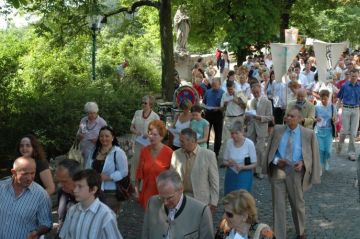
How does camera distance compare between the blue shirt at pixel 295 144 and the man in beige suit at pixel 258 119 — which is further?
the man in beige suit at pixel 258 119

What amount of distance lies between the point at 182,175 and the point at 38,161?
5.28ft

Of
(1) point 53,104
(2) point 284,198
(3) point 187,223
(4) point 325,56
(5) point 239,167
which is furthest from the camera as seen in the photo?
(4) point 325,56

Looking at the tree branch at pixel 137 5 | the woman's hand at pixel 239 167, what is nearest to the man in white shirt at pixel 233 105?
the woman's hand at pixel 239 167

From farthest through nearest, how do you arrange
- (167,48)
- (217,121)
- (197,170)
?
1. (167,48)
2. (217,121)
3. (197,170)

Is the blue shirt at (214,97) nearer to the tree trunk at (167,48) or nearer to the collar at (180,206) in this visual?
the tree trunk at (167,48)

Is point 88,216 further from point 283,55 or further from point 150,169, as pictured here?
point 283,55

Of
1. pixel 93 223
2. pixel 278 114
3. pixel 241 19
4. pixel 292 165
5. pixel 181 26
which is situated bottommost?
pixel 278 114

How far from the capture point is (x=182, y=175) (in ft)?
21.4

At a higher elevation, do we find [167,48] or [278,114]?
[167,48]

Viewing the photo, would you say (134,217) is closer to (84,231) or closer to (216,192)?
(216,192)

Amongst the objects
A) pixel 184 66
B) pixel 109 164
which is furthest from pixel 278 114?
pixel 184 66

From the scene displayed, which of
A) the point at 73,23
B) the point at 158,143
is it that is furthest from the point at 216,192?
the point at 73,23

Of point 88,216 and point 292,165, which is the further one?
point 292,165

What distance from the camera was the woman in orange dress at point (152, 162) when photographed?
676 cm
